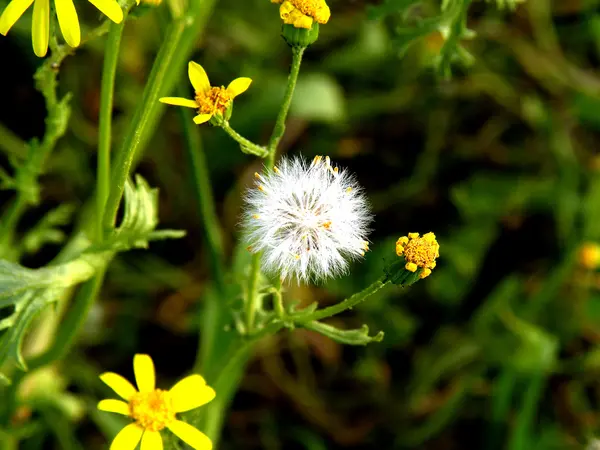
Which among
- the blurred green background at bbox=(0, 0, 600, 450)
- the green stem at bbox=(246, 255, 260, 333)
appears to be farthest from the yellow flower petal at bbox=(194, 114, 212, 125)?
the blurred green background at bbox=(0, 0, 600, 450)

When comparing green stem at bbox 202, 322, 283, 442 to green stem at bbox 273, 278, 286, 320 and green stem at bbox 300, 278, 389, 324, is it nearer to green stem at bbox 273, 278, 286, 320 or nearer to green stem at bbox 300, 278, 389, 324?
green stem at bbox 273, 278, 286, 320

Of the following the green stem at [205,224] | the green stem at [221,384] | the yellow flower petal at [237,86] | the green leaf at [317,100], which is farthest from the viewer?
the green leaf at [317,100]

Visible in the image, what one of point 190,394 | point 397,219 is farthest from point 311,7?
point 397,219

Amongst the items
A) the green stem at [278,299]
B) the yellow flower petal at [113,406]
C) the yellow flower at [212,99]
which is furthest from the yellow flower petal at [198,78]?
the yellow flower petal at [113,406]

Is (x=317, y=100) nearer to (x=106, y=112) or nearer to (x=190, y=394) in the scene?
(x=106, y=112)

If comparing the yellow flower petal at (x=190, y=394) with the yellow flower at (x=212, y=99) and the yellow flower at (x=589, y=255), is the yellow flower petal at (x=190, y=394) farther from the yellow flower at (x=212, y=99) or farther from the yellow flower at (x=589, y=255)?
the yellow flower at (x=589, y=255)
